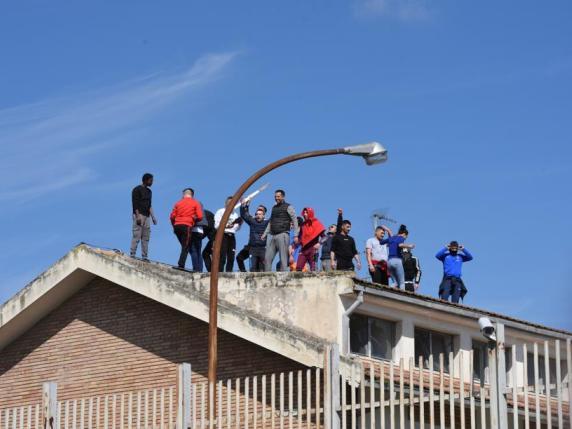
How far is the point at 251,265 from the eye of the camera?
31.7 meters

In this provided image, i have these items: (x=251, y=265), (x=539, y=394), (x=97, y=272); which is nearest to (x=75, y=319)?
(x=97, y=272)

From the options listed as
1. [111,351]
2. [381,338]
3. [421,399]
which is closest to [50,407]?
[421,399]

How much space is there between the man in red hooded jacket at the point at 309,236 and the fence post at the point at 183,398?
1071 cm

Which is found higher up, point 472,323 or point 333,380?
point 472,323

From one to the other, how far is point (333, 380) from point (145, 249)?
12.8 m

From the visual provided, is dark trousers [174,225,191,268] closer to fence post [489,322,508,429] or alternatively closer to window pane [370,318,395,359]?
window pane [370,318,395,359]

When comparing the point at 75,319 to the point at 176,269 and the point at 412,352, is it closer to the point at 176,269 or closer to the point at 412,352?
the point at 176,269

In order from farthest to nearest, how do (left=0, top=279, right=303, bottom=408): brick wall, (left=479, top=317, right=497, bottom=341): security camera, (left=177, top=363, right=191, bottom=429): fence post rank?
(left=0, top=279, right=303, bottom=408): brick wall → (left=177, top=363, right=191, bottom=429): fence post → (left=479, top=317, right=497, bottom=341): security camera

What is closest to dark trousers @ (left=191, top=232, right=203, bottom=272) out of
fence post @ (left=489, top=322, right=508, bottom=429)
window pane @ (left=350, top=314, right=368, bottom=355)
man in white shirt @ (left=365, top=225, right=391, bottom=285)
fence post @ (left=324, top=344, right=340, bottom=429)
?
man in white shirt @ (left=365, top=225, right=391, bottom=285)

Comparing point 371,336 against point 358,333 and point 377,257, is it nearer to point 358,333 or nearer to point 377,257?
point 358,333

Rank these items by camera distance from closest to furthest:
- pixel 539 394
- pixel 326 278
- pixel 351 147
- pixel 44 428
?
pixel 539 394, pixel 44 428, pixel 351 147, pixel 326 278

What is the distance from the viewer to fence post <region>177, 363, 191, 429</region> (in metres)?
20.5

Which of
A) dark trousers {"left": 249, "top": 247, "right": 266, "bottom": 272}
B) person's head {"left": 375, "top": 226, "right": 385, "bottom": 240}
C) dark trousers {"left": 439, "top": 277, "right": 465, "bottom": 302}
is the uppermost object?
person's head {"left": 375, "top": 226, "right": 385, "bottom": 240}

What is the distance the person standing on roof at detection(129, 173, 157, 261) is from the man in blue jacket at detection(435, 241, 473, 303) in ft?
19.2
